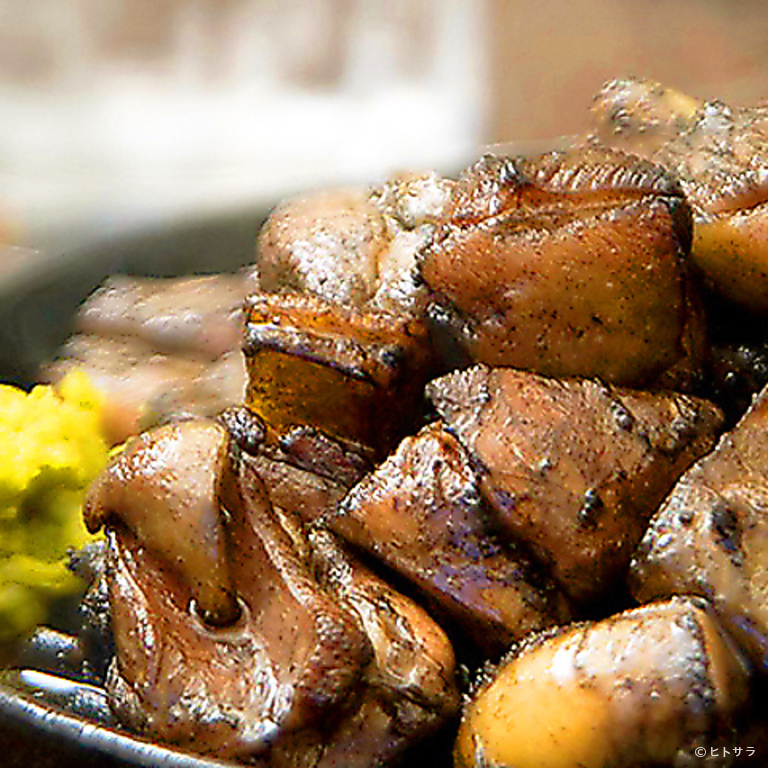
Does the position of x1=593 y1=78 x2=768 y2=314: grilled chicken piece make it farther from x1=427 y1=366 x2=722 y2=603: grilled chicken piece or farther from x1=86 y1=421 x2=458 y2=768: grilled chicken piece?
x1=86 y1=421 x2=458 y2=768: grilled chicken piece

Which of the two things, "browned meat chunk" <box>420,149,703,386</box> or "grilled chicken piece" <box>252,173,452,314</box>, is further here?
"grilled chicken piece" <box>252,173,452,314</box>

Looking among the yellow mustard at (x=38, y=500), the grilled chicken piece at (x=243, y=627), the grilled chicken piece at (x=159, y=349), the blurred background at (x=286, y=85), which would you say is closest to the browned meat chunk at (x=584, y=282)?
the grilled chicken piece at (x=243, y=627)

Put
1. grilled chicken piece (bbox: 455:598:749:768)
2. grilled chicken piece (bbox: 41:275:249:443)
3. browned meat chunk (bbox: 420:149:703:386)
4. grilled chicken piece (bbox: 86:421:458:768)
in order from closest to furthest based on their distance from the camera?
grilled chicken piece (bbox: 455:598:749:768) < grilled chicken piece (bbox: 86:421:458:768) < browned meat chunk (bbox: 420:149:703:386) < grilled chicken piece (bbox: 41:275:249:443)

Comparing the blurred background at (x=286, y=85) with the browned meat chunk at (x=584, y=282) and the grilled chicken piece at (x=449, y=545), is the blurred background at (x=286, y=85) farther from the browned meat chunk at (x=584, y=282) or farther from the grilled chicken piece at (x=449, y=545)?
the grilled chicken piece at (x=449, y=545)

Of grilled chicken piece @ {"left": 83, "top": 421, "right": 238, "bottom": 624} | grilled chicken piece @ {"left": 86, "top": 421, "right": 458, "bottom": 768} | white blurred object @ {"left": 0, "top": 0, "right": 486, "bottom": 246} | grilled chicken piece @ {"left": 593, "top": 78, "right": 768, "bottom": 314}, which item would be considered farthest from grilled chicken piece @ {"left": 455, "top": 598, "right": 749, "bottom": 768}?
white blurred object @ {"left": 0, "top": 0, "right": 486, "bottom": 246}

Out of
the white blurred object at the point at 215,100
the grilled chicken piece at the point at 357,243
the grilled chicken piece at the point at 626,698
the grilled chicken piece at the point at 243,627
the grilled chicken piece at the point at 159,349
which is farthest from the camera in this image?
the white blurred object at the point at 215,100

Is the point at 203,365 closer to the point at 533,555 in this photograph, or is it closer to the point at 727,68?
the point at 533,555

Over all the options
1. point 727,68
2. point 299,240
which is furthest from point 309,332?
point 727,68
